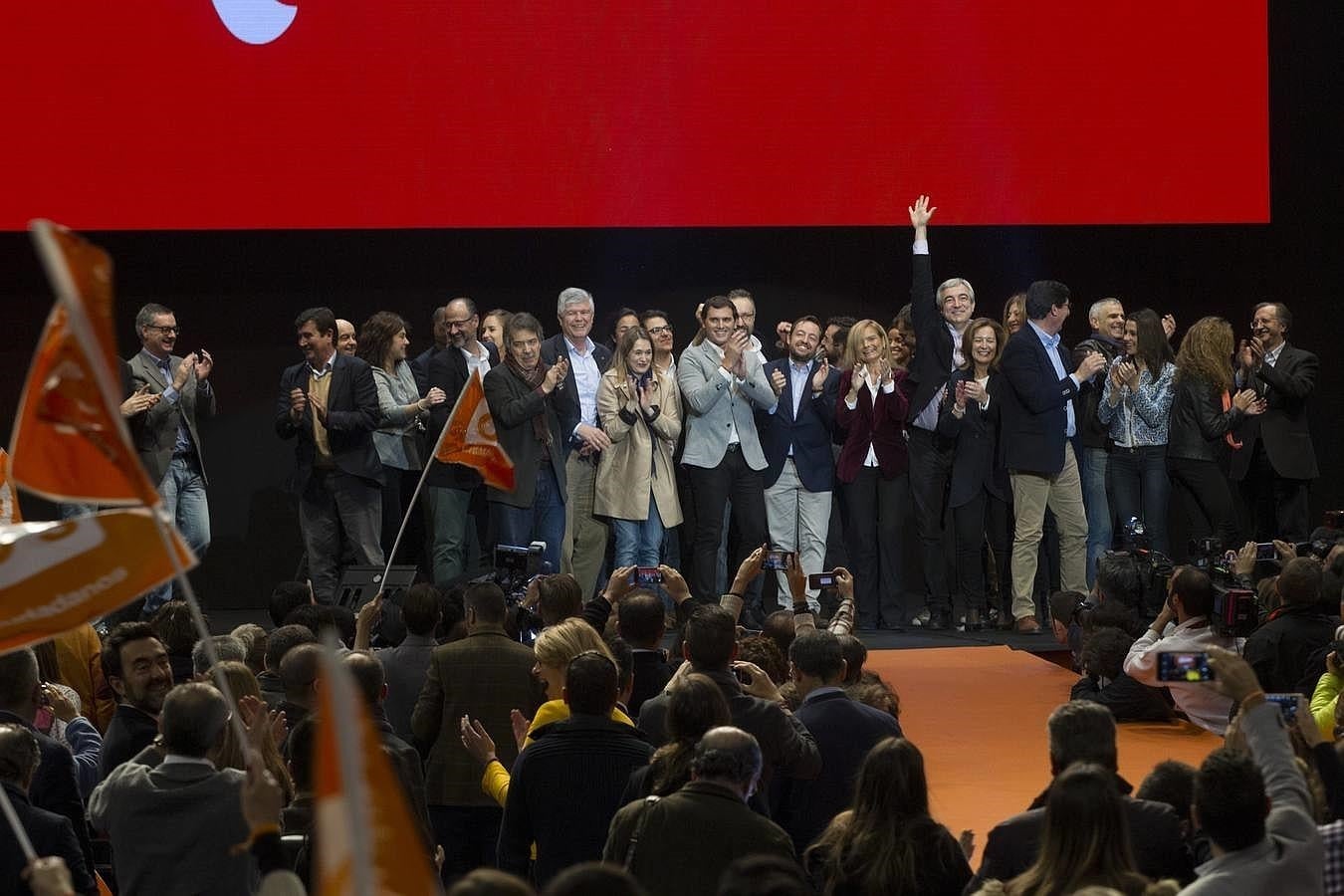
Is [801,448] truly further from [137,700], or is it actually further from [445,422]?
[137,700]

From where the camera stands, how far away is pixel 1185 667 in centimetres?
442

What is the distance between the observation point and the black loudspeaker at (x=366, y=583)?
8614 millimetres

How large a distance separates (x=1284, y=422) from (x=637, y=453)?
364 centimetres

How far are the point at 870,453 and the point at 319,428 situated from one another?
299cm

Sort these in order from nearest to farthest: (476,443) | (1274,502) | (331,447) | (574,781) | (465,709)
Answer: (574,781)
(465,709)
(476,443)
(331,447)
(1274,502)

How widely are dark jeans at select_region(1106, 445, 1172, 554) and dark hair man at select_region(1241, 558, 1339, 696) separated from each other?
4.15m

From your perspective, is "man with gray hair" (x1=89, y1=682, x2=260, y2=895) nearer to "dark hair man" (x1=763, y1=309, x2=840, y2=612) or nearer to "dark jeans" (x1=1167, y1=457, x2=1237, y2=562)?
"dark hair man" (x1=763, y1=309, x2=840, y2=612)

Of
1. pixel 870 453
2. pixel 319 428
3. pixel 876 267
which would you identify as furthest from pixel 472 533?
pixel 876 267

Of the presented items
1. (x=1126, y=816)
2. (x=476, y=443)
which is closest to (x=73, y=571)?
(x=1126, y=816)

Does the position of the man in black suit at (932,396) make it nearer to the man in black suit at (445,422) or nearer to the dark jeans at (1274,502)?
the dark jeans at (1274,502)

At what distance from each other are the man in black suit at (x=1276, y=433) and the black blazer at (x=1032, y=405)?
44.4 inches

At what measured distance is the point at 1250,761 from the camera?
12.3 ft

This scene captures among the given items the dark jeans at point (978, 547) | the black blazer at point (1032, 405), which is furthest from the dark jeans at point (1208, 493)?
the dark jeans at point (978, 547)

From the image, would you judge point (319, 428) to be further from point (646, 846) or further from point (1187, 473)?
point (646, 846)
